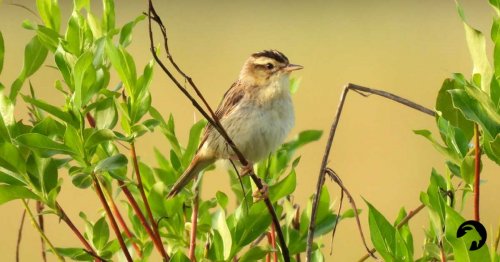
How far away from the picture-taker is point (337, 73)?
52.4 feet

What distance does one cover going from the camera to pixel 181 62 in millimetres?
16547

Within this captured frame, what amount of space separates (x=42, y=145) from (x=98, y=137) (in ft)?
0.40

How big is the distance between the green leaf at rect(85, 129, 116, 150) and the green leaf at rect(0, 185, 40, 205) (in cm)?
17

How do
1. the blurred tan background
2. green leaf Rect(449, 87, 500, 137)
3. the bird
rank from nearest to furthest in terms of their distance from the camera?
green leaf Rect(449, 87, 500, 137) → the bird → the blurred tan background

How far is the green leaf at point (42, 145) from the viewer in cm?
211

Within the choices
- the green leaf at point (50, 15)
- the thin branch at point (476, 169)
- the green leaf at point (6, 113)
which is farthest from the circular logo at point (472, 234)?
the green leaf at point (50, 15)

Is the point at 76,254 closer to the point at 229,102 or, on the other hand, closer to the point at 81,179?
the point at 81,179

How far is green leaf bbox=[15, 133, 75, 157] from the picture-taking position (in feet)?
6.91

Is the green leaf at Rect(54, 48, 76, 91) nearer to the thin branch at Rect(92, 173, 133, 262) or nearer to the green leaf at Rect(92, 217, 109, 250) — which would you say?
the thin branch at Rect(92, 173, 133, 262)

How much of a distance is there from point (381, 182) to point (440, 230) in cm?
1032

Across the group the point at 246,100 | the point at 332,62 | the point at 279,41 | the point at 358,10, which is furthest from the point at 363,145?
the point at 246,100

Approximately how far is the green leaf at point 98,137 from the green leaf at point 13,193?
172 millimetres

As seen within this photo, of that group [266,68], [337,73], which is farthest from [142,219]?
[337,73]

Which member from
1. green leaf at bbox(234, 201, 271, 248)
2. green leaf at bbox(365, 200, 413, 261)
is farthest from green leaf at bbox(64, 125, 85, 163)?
green leaf at bbox(365, 200, 413, 261)
